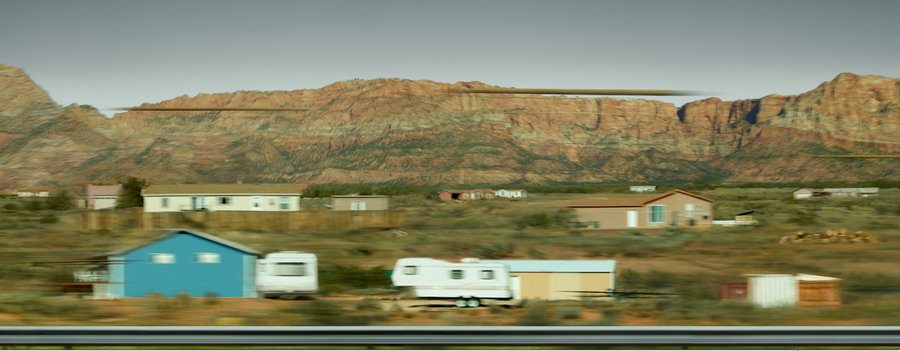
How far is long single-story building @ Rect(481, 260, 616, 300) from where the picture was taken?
1502cm

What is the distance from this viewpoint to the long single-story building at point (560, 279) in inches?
591

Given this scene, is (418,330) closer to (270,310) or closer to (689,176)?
(270,310)

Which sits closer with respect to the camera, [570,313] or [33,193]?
[570,313]

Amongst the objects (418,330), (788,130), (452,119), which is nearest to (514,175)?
(452,119)

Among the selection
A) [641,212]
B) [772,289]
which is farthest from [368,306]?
[641,212]

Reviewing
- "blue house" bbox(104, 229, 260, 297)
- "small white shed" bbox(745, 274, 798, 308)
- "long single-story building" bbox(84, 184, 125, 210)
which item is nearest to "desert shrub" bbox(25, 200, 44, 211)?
"long single-story building" bbox(84, 184, 125, 210)

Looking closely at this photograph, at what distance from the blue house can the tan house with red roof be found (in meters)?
16.8

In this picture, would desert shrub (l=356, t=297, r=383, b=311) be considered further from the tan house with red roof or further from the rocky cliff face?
the tan house with red roof

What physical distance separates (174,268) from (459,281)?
6.19m

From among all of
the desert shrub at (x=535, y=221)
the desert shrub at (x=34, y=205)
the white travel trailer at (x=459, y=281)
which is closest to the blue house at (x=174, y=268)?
the white travel trailer at (x=459, y=281)

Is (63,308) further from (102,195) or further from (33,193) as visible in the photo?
(33,193)

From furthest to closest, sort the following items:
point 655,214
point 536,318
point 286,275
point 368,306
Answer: point 655,214
point 286,275
point 368,306
point 536,318

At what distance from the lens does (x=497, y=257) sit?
19.8 m

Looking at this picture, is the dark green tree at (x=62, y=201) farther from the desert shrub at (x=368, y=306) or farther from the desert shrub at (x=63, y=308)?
the desert shrub at (x=368, y=306)
